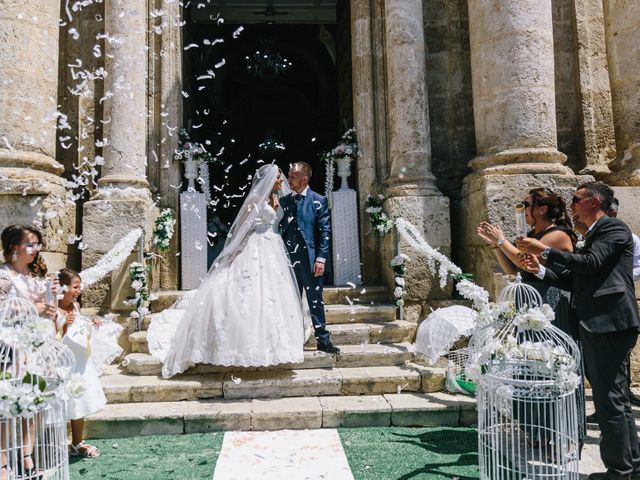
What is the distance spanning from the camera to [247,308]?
4828 mm

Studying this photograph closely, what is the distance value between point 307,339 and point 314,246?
3.30 ft

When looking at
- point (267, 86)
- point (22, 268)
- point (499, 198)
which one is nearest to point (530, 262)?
point (499, 198)

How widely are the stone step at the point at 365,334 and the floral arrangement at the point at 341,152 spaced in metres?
2.45

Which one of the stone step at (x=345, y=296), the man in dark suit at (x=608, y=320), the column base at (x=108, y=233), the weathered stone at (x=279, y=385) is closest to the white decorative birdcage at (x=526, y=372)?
the man in dark suit at (x=608, y=320)

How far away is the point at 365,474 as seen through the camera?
3469 millimetres

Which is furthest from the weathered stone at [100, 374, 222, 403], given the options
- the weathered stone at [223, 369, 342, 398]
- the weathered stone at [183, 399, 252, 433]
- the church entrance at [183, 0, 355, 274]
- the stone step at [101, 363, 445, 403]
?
the church entrance at [183, 0, 355, 274]

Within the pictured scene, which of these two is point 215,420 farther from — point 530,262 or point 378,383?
point 530,262

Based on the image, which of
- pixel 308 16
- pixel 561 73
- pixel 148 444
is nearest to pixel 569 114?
pixel 561 73

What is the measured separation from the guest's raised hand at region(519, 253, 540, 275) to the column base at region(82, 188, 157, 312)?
4529 millimetres

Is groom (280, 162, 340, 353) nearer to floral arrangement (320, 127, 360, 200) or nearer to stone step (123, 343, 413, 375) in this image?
stone step (123, 343, 413, 375)

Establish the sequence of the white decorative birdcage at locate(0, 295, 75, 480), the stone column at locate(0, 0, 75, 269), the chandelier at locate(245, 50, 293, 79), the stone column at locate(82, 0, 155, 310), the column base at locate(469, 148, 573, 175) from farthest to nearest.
Answer: the chandelier at locate(245, 50, 293, 79), the stone column at locate(82, 0, 155, 310), the column base at locate(469, 148, 573, 175), the stone column at locate(0, 0, 75, 269), the white decorative birdcage at locate(0, 295, 75, 480)

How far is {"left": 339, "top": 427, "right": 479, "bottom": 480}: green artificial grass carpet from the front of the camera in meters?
3.48

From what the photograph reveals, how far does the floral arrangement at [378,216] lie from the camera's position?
6.66m

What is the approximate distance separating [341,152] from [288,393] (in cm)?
391
